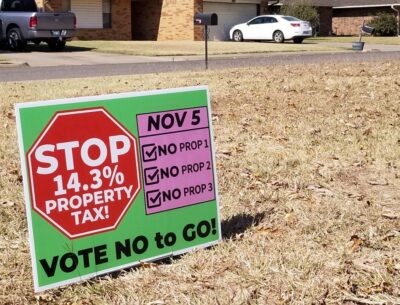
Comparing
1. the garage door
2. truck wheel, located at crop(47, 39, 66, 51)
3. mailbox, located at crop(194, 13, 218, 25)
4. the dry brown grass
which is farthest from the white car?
the dry brown grass

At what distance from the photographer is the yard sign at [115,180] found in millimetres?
3090

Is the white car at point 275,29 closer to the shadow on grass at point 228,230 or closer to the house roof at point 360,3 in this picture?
the house roof at point 360,3

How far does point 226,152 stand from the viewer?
6320 mm

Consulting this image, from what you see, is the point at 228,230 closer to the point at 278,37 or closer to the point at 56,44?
the point at 56,44

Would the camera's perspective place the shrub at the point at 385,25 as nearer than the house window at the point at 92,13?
No

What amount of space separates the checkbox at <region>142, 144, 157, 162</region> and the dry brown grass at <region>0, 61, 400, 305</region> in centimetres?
62

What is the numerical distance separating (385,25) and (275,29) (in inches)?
482

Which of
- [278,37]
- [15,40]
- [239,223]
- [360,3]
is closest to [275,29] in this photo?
[278,37]

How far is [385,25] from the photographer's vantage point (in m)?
41.7

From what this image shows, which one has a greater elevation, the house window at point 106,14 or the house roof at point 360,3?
the house roof at point 360,3

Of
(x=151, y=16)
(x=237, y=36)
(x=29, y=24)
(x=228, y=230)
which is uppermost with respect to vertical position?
(x=151, y=16)

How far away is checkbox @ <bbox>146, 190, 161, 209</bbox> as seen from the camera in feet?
11.5

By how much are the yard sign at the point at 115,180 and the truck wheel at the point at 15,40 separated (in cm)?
2099

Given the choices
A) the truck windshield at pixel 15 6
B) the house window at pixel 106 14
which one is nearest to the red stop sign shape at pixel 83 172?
the truck windshield at pixel 15 6
